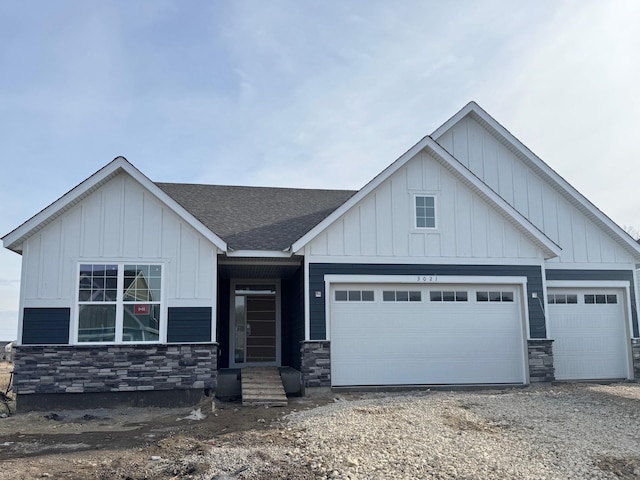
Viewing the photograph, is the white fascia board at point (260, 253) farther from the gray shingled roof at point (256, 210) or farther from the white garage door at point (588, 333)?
the white garage door at point (588, 333)

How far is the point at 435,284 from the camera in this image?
13.7m

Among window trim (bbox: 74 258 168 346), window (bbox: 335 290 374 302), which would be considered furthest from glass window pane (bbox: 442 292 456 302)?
window trim (bbox: 74 258 168 346)

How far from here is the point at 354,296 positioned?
13.5m

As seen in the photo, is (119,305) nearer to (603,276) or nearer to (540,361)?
(540,361)

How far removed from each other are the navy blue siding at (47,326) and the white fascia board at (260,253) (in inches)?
142

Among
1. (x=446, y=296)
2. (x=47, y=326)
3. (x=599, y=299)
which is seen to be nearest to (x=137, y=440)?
(x=47, y=326)

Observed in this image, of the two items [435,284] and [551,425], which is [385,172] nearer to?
[435,284]

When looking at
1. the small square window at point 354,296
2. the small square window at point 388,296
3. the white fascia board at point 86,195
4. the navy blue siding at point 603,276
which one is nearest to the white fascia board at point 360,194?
the small square window at point 354,296

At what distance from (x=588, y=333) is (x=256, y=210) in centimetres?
912

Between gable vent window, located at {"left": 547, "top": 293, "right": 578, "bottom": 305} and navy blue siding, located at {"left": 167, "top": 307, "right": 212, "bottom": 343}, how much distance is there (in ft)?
27.8

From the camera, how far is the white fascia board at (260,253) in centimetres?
1293

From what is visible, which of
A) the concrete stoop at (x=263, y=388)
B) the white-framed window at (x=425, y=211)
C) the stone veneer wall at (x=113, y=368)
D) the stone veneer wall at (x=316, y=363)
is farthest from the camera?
the white-framed window at (x=425, y=211)

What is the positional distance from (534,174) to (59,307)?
12.0 m

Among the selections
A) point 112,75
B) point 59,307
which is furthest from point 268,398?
point 112,75
